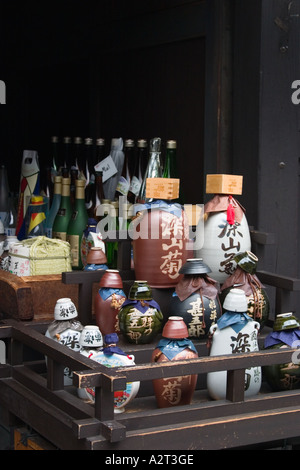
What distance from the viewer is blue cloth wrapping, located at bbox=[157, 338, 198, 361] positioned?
1.88 metres

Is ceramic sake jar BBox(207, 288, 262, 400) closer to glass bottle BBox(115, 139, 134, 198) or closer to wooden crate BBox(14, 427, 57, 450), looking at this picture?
wooden crate BBox(14, 427, 57, 450)

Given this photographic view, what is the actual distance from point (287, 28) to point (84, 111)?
1268 mm

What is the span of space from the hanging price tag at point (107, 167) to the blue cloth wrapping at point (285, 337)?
45.5 inches


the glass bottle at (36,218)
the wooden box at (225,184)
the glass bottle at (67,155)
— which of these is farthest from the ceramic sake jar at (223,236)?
the glass bottle at (67,155)

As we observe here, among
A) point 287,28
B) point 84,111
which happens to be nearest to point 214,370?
point 287,28

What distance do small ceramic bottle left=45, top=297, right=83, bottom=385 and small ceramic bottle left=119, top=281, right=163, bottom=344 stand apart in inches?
5.3

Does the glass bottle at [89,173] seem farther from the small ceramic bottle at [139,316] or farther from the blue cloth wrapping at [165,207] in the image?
the small ceramic bottle at [139,316]

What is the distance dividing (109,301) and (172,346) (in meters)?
0.35

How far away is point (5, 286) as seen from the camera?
7.70 feet

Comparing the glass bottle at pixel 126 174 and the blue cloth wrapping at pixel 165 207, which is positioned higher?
the glass bottle at pixel 126 174

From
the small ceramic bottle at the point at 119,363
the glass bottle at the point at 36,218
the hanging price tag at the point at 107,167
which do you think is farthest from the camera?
the hanging price tag at the point at 107,167

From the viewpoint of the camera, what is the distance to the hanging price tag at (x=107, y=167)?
2.94m
